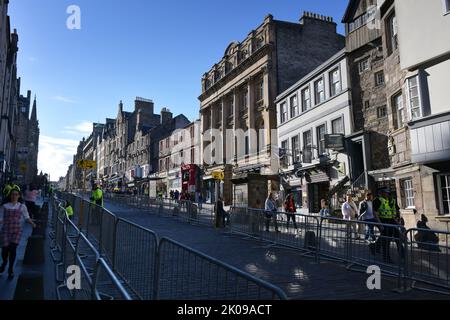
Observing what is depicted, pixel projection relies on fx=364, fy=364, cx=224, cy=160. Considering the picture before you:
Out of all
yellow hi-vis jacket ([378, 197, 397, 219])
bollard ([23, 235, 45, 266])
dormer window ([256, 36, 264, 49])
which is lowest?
bollard ([23, 235, 45, 266])

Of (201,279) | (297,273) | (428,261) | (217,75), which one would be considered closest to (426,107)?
(428,261)

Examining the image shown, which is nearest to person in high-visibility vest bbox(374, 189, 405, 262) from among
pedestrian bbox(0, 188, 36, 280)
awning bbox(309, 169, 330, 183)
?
pedestrian bbox(0, 188, 36, 280)

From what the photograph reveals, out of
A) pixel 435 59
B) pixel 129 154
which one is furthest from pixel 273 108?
pixel 129 154

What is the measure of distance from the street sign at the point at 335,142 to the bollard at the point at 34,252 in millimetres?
16982

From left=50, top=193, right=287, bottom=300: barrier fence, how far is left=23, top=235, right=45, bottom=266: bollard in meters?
0.48

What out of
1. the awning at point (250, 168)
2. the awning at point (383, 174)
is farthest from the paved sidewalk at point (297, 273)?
the awning at point (250, 168)

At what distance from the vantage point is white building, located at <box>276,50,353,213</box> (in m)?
23.1

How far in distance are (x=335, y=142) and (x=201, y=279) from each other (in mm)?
19532

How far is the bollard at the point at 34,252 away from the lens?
28.2 feet

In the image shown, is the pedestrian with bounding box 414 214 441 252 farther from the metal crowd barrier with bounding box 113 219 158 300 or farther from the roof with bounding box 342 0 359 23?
the roof with bounding box 342 0 359 23

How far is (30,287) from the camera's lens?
652 centimetres

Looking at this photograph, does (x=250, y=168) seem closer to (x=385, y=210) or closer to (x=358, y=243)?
(x=385, y=210)
